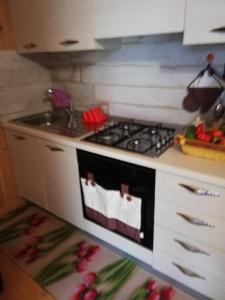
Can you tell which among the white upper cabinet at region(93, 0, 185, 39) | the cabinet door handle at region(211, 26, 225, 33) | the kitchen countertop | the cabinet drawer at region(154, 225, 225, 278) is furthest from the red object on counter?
the cabinet door handle at region(211, 26, 225, 33)

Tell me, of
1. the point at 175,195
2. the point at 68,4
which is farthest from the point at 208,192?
the point at 68,4

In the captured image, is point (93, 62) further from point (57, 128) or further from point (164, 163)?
point (164, 163)

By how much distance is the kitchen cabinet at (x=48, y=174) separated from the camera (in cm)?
172

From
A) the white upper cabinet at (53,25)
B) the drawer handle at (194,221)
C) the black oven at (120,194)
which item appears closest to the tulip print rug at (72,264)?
the black oven at (120,194)

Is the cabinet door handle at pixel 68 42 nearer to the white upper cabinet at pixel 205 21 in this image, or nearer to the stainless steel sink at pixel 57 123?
the stainless steel sink at pixel 57 123

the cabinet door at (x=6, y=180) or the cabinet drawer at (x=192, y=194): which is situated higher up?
the cabinet drawer at (x=192, y=194)

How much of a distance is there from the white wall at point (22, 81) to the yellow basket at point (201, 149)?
4.91 ft

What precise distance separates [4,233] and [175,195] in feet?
5.02

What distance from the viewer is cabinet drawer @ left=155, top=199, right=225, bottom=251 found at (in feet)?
3.76

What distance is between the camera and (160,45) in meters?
1.60

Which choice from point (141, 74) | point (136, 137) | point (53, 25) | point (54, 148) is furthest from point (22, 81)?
point (136, 137)

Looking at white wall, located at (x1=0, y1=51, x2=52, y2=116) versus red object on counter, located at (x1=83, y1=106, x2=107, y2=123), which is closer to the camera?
red object on counter, located at (x1=83, y1=106, x2=107, y2=123)

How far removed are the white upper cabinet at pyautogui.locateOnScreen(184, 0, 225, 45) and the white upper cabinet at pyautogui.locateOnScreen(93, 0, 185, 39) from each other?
4 centimetres

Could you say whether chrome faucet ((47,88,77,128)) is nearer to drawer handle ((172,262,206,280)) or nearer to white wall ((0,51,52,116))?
white wall ((0,51,52,116))
